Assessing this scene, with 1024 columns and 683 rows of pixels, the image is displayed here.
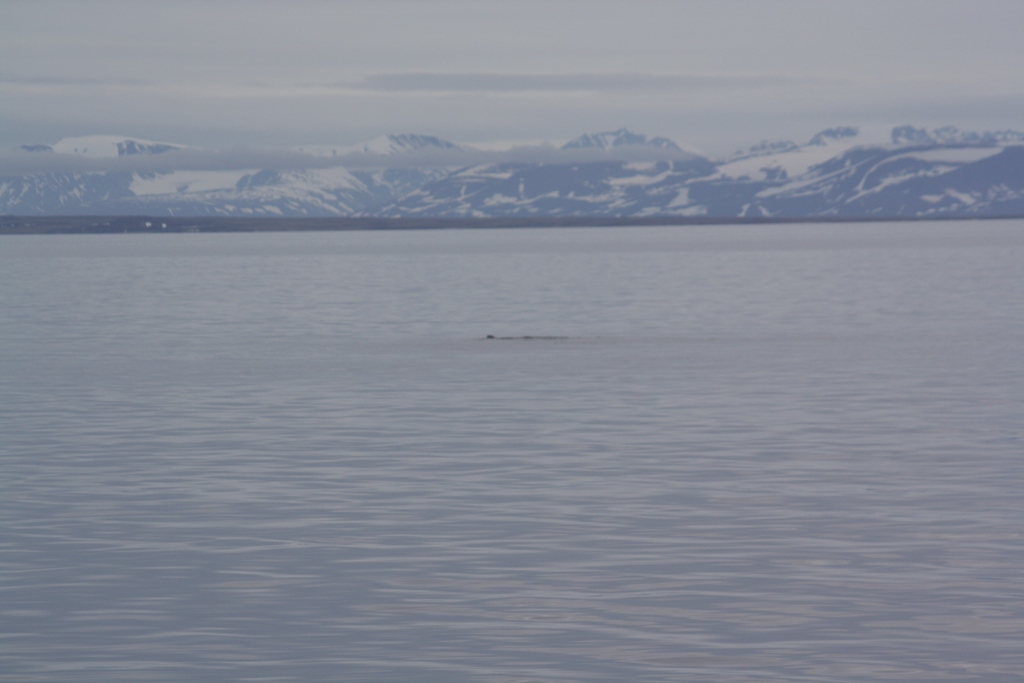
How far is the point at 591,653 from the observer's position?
14398 mm

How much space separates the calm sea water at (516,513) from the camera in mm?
14680

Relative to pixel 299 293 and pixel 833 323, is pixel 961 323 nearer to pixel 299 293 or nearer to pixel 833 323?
pixel 833 323

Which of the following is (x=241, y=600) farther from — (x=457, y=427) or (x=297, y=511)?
(x=457, y=427)

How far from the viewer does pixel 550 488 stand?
77.6 feet

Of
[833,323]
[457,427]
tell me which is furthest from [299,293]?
[457,427]

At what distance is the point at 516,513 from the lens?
70.9ft

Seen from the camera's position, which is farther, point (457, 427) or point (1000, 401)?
point (1000, 401)

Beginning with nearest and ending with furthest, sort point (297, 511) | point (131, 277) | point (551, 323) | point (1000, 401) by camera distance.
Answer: point (297, 511)
point (1000, 401)
point (551, 323)
point (131, 277)

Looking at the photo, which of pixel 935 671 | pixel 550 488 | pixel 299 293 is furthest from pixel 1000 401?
pixel 299 293

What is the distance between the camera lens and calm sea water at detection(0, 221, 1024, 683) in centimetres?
1468

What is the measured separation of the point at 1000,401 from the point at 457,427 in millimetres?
12651

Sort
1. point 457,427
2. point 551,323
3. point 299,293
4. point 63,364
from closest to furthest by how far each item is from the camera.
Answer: point 457,427, point 63,364, point 551,323, point 299,293

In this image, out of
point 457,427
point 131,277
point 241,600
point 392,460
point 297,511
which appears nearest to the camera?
point 241,600

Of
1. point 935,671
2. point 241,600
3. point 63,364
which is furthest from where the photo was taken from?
point 63,364
